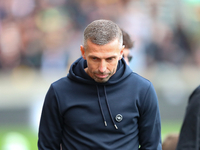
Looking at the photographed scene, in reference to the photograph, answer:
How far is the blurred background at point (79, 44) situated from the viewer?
7875 mm

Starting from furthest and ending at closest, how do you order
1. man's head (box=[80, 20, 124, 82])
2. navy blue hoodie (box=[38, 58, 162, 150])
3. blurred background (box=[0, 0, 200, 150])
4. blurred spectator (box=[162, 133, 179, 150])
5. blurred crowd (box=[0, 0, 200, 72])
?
blurred crowd (box=[0, 0, 200, 72])
blurred background (box=[0, 0, 200, 150])
blurred spectator (box=[162, 133, 179, 150])
navy blue hoodie (box=[38, 58, 162, 150])
man's head (box=[80, 20, 124, 82])

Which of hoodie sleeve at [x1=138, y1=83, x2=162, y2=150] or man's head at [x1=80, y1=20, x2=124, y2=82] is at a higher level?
man's head at [x1=80, y1=20, x2=124, y2=82]

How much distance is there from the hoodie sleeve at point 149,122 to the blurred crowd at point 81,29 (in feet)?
18.1

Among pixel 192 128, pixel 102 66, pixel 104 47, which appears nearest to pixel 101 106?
pixel 102 66

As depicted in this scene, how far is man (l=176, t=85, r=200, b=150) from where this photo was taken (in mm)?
1418

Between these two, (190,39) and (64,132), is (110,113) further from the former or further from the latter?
(190,39)

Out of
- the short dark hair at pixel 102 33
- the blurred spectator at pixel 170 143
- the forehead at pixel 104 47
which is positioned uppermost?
the short dark hair at pixel 102 33

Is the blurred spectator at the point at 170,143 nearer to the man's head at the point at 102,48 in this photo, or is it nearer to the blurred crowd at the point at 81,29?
the man's head at the point at 102,48

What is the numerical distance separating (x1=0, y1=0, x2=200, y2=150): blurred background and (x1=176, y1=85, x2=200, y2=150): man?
575cm

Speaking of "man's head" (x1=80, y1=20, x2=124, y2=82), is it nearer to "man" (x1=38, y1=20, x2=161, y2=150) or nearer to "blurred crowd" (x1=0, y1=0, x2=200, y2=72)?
"man" (x1=38, y1=20, x2=161, y2=150)

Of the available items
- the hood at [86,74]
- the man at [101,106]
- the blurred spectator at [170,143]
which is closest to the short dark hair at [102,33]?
the man at [101,106]

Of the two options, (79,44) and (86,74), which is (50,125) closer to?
(86,74)

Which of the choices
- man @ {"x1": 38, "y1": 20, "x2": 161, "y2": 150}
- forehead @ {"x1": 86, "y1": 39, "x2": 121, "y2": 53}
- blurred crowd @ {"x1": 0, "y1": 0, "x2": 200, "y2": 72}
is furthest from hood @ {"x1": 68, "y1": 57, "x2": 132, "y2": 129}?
blurred crowd @ {"x1": 0, "y1": 0, "x2": 200, "y2": 72}

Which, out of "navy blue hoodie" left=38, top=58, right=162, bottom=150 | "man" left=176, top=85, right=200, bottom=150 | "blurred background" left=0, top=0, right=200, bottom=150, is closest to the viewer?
"man" left=176, top=85, right=200, bottom=150
